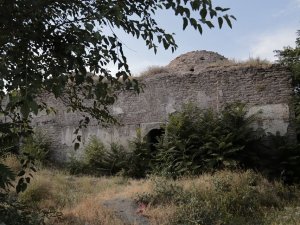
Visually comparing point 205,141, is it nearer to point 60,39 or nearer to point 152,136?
point 152,136

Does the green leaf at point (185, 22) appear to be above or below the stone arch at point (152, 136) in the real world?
above

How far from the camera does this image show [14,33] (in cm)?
316

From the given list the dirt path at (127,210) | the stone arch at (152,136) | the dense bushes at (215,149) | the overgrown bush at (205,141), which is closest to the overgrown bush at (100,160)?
the dense bushes at (215,149)

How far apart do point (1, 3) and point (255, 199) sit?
301 inches

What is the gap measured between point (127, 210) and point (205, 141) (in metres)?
4.69

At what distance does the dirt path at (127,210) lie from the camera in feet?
24.9

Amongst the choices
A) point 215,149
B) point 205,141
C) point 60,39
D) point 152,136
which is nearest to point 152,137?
point 152,136

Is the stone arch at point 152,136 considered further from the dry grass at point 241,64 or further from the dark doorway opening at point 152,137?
the dry grass at point 241,64

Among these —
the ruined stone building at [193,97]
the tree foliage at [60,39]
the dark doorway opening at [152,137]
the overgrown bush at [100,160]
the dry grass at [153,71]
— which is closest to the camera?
the tree foliage at [60,39]

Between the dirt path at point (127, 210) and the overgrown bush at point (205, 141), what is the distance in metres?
3.28

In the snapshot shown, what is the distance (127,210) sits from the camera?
8.19 metres

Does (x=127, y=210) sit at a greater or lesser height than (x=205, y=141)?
lesser

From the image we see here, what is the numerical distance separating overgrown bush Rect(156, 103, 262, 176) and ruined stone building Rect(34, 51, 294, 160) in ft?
2.49

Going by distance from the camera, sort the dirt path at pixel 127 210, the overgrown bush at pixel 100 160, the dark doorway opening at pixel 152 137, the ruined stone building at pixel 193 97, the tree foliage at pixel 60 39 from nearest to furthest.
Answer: the tree foliage at pixel 60 39
the dirt path at pixel 127 210
the ruined stone building at pixel 193 97
the overgrown bush at pixel 100 160
the dark doorway opening at pixel 152 137
